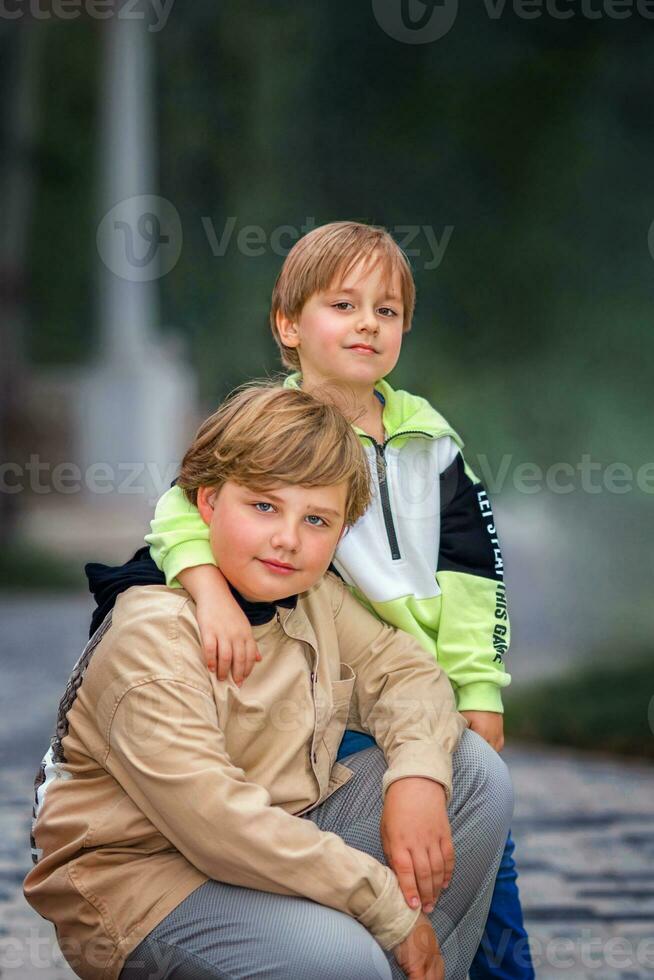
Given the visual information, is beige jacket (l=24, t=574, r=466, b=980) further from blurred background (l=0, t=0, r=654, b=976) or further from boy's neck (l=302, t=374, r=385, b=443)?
blurred background (l=0, t=0, r=654, b=976)

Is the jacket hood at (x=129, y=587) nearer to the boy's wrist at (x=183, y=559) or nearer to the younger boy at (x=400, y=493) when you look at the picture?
the boy's wrist at (x=183, y=559)

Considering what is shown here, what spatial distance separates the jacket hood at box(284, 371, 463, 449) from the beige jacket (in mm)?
497

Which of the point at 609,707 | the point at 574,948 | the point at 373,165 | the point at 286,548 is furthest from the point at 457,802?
the point at 373,165

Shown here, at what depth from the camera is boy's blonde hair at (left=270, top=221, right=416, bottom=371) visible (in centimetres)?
240

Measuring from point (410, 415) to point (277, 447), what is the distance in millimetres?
587

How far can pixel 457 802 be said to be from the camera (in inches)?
83.5

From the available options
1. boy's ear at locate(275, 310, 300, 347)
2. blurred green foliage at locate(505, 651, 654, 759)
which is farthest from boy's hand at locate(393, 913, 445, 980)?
blurred green foliage at locate(505, 651, 654, 759)

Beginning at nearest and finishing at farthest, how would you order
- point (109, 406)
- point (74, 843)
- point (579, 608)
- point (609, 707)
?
point (74, 843) < point (609, 707) < point (579, 608) < point (109, 406)

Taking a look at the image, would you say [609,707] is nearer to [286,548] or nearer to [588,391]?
[588,391]

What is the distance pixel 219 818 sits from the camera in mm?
1829

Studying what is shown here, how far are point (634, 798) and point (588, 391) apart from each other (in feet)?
8.07

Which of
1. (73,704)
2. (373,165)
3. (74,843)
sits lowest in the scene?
(74,843)

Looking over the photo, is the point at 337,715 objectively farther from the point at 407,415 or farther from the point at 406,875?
the point at 407,415

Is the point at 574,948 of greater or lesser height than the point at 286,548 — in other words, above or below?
below
